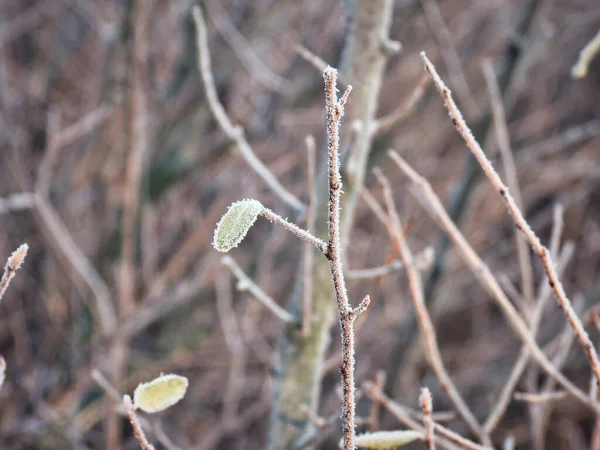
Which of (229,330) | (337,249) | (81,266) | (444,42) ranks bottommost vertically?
(337,249)

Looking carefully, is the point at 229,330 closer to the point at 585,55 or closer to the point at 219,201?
the point at 219,201

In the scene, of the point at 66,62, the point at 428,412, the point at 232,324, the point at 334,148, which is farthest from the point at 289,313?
the point at 66,62

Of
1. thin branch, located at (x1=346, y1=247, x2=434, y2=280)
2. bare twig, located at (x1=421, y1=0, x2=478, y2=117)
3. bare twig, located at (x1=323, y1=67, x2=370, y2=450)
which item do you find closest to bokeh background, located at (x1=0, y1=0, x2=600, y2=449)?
bare twig, located at (x1=421, y1=0, x2=478, y2=117)

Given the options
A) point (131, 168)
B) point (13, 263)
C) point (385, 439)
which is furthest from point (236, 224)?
point (131, 168)

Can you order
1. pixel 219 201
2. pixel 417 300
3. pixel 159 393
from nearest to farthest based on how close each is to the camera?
1. pixel 159 393
2. pixel 417 300
3. pixel 219 201

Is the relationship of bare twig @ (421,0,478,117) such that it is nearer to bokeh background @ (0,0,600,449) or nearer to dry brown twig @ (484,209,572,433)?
bokeh background @ (0,0,600,449)

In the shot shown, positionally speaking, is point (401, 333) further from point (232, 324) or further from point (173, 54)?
point (173, 54)

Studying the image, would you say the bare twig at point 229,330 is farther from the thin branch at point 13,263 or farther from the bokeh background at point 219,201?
the thin branch at point 13,263

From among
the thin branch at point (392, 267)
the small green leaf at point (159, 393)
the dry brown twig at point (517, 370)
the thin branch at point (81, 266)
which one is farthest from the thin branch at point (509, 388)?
the thin branch at point (81, 266)
